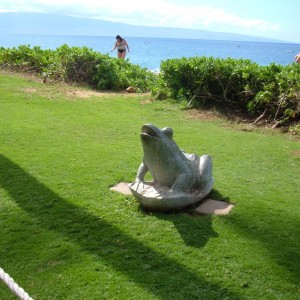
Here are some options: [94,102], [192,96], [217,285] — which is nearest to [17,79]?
[94,102]

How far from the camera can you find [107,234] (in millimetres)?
4715

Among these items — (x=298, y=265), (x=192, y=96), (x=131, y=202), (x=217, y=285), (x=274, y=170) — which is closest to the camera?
(x=217, y=285)

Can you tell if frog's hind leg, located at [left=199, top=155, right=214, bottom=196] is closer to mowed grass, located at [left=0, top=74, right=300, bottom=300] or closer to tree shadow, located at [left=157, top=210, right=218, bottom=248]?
mowed grass, located at [left=0, top=74, right=300, bottom=300]

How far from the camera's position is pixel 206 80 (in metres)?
12.0

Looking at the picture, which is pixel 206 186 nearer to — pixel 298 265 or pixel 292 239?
pixel 292 239

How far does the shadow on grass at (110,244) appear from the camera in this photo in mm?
3818

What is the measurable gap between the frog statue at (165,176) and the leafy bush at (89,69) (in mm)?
9139

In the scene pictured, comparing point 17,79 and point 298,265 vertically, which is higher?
point 298,265

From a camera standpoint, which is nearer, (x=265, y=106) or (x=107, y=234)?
(x=107, y=234)

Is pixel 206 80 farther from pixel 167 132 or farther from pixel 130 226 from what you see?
pixel 130 226

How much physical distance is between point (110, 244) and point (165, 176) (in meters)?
1.14

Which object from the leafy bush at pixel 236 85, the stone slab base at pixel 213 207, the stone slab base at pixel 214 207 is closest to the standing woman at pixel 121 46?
the leafy bush at pixel 236 85

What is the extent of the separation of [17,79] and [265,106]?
8564 mm

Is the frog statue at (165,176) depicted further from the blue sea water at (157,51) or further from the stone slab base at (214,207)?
the blue sea water at (157,51)
